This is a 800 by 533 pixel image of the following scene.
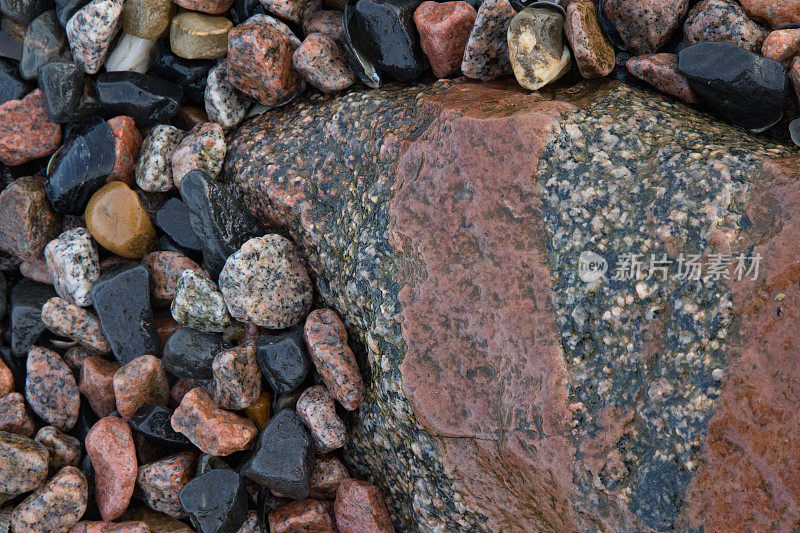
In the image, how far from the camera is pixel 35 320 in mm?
2859

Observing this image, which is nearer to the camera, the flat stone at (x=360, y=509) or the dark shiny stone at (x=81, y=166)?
the flat stone at (x=360, y=509)

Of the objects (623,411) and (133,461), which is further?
(133,461)

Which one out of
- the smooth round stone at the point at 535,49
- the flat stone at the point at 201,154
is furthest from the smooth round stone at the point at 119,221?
the smooth round stone at the point at 535,49

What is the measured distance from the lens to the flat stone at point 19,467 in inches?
93.7

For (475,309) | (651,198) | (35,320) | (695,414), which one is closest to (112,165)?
(35,320)

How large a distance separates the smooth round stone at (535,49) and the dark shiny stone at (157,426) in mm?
1990

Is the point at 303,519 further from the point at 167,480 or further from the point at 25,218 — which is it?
the point at 25,218

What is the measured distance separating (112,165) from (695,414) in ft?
8.62

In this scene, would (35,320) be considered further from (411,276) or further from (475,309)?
(475,309)

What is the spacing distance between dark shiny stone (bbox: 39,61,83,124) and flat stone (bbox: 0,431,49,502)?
4.85 ft

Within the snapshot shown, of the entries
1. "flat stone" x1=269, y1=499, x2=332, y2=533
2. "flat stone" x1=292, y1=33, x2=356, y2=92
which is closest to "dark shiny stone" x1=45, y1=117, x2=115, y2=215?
"flat stone" x1=292, y1=33, x2=356, y2=92

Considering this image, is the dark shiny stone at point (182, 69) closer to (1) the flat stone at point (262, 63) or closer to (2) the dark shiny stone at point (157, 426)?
(1) the flat stone at point (262, 63)

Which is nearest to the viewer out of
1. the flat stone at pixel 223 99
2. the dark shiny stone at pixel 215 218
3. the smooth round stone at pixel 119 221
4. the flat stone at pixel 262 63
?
the dark shiny stone at pixel 215 218

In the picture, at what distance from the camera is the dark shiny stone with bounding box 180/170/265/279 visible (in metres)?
2.53
